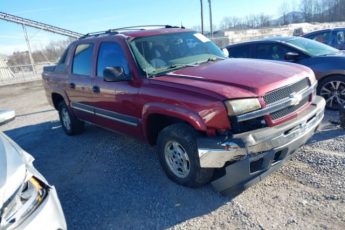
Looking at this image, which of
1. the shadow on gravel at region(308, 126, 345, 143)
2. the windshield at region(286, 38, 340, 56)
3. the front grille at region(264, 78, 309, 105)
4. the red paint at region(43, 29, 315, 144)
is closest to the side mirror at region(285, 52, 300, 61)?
the windshield at region(286, 38, 340, 56)

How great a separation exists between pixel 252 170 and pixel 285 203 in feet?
1.74

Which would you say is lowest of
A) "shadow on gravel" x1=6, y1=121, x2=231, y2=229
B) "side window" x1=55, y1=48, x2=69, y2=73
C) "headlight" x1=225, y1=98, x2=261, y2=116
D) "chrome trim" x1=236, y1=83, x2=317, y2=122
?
"shadow on gravel" x1=6, y1=121, x2=231, y2=229

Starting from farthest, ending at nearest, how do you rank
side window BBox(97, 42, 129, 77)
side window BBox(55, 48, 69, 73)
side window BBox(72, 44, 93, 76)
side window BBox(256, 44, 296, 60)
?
side window BBox(256, 44, 296, 60) < side window BBox(55, 48, 69, 73) < side window BBox(72, 44, 93, 76) < side window BBox(97, 42, 129, 77)

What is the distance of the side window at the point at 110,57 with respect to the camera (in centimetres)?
438

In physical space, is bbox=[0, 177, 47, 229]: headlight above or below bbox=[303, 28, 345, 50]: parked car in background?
below

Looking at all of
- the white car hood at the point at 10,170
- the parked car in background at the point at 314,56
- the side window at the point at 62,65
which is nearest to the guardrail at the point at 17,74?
the side window at the point at 62,65

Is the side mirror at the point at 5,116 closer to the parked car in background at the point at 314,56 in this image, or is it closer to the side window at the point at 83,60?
the side window at the point at 83,60

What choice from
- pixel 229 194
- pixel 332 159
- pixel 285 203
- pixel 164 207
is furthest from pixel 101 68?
pixel 332 159

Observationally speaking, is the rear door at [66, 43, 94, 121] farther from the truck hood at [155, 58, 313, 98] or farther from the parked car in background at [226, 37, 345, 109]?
the parked car in background at [226, 37, 345, 109]

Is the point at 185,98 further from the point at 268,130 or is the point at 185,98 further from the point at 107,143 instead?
the point at 107,143

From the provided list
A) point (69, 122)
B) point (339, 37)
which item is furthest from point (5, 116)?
point (339, 37)

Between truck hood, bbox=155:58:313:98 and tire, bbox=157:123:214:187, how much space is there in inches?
21.6

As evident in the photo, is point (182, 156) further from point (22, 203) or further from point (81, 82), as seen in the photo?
point (81, 82)

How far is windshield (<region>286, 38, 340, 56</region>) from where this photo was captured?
661 cm
